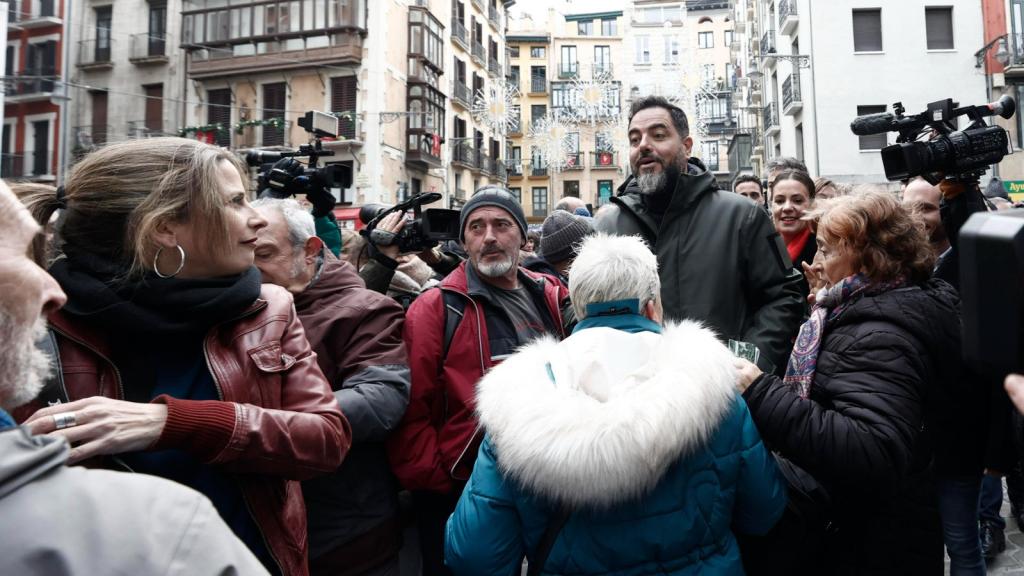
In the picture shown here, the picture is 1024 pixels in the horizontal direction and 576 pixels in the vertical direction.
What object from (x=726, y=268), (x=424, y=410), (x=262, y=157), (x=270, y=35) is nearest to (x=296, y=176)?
(x=262, y=157)

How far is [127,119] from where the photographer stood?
2719cm

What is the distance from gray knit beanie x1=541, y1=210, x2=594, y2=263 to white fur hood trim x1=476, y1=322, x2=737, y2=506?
2.65 metres

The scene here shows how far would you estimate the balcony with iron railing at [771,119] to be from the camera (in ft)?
94.6

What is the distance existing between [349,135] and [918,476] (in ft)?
82.9

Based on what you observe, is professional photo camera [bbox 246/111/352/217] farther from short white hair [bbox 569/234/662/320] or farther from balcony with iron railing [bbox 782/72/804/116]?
balcony with iron railing [bbox 782/72/804/116]

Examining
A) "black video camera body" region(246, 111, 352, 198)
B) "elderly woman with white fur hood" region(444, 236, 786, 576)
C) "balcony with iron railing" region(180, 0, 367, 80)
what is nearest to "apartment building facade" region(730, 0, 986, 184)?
"balcony with iron railing" region(180, 0, 367, 80)

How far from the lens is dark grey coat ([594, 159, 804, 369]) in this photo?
3.18 m

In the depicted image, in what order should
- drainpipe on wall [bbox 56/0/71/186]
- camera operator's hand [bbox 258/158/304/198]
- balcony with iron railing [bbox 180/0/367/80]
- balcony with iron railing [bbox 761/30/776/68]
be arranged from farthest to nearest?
→ balcony with iron railing [bbox 761/30/776/68], drainpipe on wall [bbox 56/0/71/186], balcony with iron railing [bbox 180/0/367/80], camera operator's hand [bbox 258/158/304/198]

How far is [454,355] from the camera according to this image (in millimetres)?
2881


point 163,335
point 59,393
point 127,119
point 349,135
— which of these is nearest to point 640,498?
point 163,335

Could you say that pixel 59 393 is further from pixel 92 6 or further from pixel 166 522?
pixel 92 6

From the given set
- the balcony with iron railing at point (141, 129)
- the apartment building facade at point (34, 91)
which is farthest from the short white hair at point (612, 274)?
the apartment building facade at point (34, 91)

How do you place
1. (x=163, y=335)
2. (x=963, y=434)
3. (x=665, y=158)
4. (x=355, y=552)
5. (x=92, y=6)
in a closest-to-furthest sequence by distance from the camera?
(x=163, y=335)
(x=355, y=552)
(x=963, y=434)
(x=665, y=158)
(x=92, y=6)

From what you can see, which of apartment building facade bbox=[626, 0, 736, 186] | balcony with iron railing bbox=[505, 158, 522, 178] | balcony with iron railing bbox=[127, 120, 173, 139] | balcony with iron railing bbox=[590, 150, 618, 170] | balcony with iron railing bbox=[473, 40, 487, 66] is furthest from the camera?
balcony with iron railing bbox=[590, 150, 618, 170]
